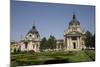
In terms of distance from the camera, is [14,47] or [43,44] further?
[43,44]

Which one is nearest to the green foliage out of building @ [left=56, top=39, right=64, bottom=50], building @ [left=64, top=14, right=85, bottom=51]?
building @ [left=56, top=39, right=64, bottom=50]

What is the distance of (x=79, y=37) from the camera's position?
2.57 metres

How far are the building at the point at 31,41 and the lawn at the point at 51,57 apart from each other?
0.07 meters

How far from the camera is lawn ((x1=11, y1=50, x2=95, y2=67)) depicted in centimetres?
231

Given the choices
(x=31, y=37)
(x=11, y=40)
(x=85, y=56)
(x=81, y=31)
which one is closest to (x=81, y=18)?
(x=81, y=31)

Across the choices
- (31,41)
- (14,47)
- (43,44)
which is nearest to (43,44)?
(43,44)

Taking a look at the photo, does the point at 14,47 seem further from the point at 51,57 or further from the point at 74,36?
the point at 74,36

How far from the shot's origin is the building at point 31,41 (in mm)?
2342

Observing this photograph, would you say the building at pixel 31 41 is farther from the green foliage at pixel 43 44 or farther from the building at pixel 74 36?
the building at pixel 74 36

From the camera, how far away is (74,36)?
100 inches

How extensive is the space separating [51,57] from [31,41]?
11.8 inches

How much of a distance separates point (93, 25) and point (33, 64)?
2.95ft
